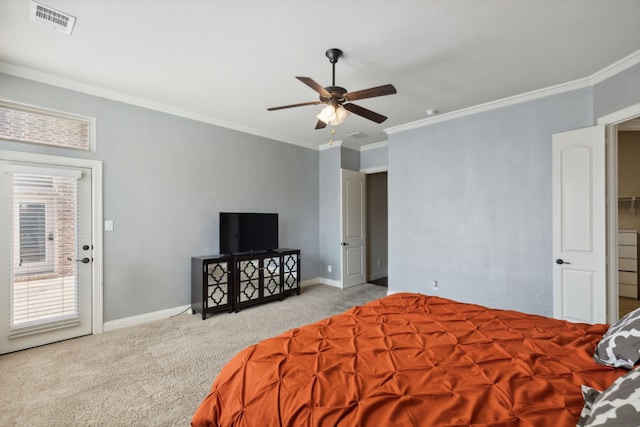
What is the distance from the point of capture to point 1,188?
288 cm

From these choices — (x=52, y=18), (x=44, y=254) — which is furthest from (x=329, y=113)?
(x=44, y=254)

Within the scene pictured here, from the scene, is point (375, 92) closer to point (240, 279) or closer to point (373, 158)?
point (240, 279)

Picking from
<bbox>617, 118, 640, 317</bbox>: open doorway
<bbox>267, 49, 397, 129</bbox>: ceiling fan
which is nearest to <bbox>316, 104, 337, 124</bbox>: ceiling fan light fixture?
<bbox>267, 49, 397, 129</bbox>: ceiling fan

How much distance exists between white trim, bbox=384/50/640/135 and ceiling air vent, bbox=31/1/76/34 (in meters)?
3.88

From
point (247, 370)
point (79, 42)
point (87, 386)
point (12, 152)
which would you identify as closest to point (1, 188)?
point (12, 152)

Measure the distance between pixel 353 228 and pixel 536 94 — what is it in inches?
136

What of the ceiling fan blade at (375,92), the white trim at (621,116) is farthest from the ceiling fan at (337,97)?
the white trim at (621,116)

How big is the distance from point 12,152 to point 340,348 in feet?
11.9

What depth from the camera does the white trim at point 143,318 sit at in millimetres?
3498

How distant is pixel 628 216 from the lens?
A: 5.02 meters

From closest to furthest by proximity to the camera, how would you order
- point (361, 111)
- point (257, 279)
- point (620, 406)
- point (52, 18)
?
1. point (620, 406)
2. point (52, 18)
3. point (361, 111)
4. point (257, 279)

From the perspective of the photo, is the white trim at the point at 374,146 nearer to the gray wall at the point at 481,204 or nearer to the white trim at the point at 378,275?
the gray wall at the point at 481,204

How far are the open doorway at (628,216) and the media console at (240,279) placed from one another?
16.9 feet

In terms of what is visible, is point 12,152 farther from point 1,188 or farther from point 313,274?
point 313,274
